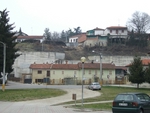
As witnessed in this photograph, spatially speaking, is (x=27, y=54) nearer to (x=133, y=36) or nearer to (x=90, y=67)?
(x=90, y=67)

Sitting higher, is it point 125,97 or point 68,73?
point 68,73

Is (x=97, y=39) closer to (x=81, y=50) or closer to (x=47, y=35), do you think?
(x=81, y=50)

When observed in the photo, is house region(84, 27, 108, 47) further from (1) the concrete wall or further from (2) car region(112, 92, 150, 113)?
(2) car region(112, 92, 150, 113)

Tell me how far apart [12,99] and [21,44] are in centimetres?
8162

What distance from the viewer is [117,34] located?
120625mm

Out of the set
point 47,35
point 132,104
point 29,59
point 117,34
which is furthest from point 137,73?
point 47,35

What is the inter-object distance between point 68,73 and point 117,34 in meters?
44.1

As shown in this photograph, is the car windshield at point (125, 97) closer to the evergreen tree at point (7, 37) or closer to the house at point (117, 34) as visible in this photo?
the evergreen tree at point (7, 37)

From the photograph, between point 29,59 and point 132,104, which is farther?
point 29,59

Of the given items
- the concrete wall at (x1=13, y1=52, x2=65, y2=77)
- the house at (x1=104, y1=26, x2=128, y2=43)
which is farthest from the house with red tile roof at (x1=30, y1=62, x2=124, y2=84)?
the house at (x1=104, y1=26, x2=128, y2=43)

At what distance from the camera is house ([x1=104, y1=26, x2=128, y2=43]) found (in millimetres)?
120438

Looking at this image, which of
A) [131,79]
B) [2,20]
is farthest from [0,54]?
[131,79]

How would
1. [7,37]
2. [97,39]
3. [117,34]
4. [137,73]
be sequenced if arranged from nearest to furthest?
[137,73] < [7,37] < [97,39] < [117,34]

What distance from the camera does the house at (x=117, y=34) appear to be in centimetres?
12044
